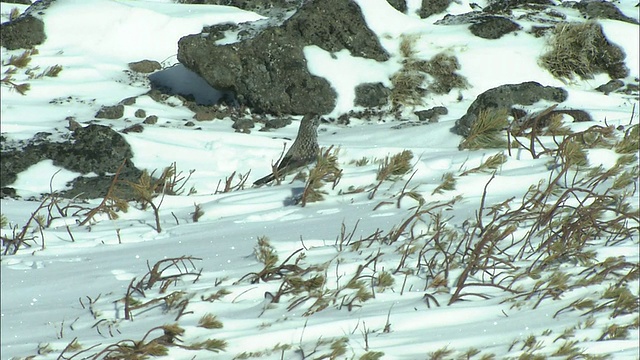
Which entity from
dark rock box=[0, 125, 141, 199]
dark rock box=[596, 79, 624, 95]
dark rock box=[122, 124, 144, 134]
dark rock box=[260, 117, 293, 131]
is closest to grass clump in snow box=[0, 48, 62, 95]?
dark rock box=[122, 124, 144, 134]

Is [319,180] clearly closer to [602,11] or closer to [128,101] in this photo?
[128,101]

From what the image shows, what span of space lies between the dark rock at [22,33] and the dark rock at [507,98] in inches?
192

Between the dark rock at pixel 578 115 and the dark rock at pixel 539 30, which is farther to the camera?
the dark rock at pixel 539 30

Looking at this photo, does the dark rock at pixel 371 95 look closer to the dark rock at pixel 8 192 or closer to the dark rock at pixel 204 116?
the dark rock at pixel 204 116

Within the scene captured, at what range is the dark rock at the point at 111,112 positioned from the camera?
667 cm

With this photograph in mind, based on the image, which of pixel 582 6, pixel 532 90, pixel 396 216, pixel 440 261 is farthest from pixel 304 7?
pixel 440 261

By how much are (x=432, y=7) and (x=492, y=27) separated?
1617 millimetres

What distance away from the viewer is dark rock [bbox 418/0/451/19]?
9.48 meters

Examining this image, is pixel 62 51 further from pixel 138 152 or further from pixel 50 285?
pixel 50 285

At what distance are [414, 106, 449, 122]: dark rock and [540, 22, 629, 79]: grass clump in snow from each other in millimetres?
1572

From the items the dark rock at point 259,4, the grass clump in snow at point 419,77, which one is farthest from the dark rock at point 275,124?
the dark rock at point 259,4

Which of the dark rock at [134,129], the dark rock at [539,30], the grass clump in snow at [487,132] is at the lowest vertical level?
the dark rock at [134,129]

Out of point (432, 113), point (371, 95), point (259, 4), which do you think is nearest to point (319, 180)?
point (432, 113)

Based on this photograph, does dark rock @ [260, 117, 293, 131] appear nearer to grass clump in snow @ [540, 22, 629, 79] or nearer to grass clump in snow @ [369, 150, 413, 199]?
grass clump in snow @ [369, 150, 413, 199]
